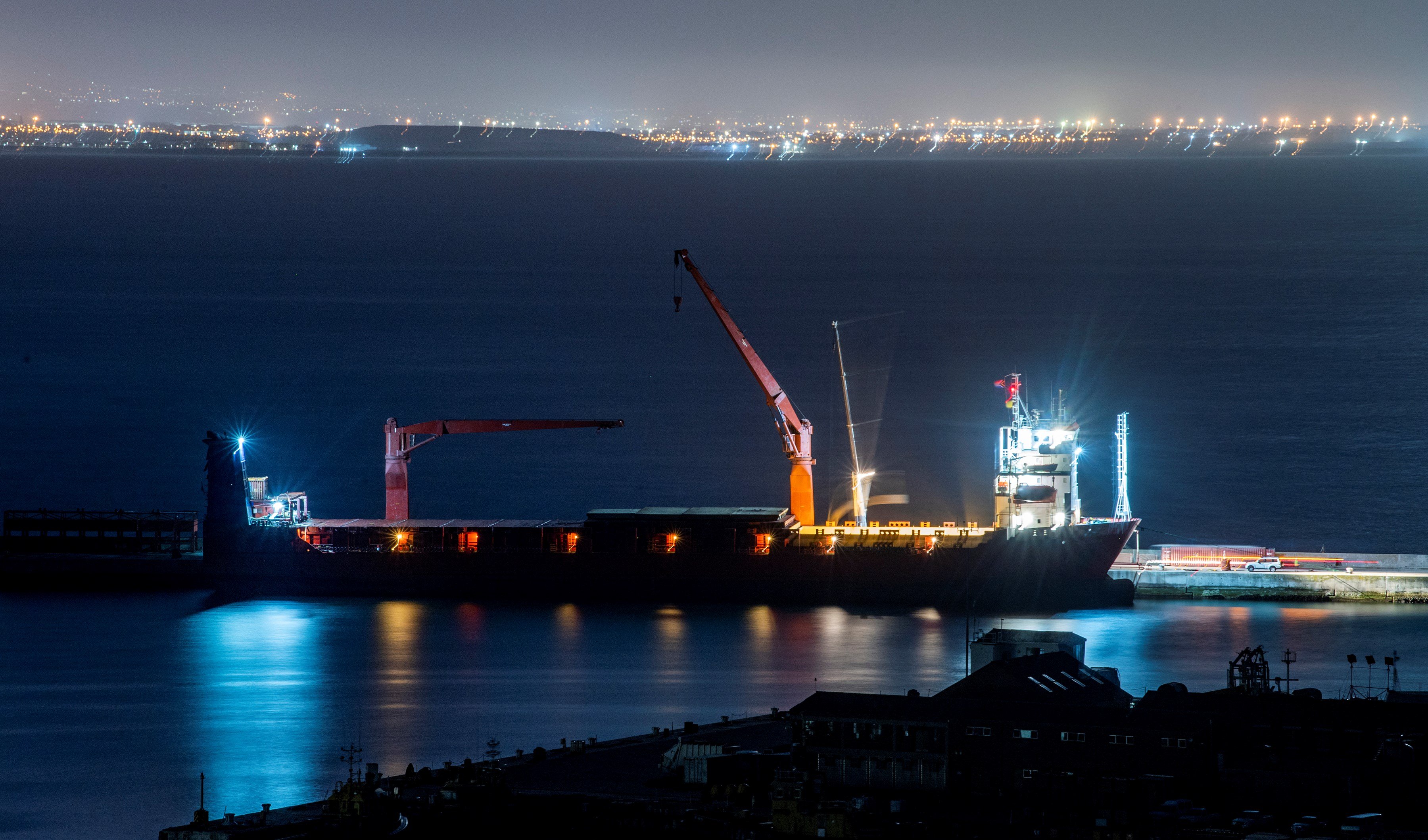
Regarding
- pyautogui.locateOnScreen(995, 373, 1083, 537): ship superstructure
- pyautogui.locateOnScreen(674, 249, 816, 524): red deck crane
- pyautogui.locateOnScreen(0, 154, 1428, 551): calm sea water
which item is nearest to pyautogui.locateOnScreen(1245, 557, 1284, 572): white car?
pyautogui.locateOnScreen(995, 373, 1083, 537): ship superstructure

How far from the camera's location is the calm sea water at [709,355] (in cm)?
4719

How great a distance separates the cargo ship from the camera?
34.5 metres

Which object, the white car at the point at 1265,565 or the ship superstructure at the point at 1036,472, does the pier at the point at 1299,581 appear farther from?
the ship superstructure at the point at 1036,472

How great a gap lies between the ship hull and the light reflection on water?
69 cm

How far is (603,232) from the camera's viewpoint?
12719 centimetres

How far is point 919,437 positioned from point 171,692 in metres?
27.5

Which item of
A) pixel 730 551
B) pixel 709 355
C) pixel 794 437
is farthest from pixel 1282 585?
pixel 709 355

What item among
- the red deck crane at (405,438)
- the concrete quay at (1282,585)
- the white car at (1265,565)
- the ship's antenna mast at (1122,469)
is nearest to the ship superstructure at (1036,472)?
the ship's antenna mast at (1122,469)

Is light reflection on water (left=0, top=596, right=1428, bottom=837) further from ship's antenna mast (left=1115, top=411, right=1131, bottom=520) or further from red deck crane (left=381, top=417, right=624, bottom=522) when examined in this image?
red deck crane (left=381, top=417, right=624, bottom=522)

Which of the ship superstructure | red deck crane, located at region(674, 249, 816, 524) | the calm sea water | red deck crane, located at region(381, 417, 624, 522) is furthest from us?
the calm sea water

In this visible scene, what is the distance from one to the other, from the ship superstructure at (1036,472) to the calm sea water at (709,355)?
261 inches

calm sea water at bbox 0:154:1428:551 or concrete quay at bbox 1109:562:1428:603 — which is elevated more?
calm sea water at bbox 0:154:1428:551

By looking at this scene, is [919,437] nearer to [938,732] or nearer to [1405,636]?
[1405,636]

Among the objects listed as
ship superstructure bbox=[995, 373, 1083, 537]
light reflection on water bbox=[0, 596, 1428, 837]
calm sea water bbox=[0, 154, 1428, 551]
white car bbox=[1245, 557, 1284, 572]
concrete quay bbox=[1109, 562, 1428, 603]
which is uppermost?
calm sea water bbox=[0, 154, 1428, 551]
